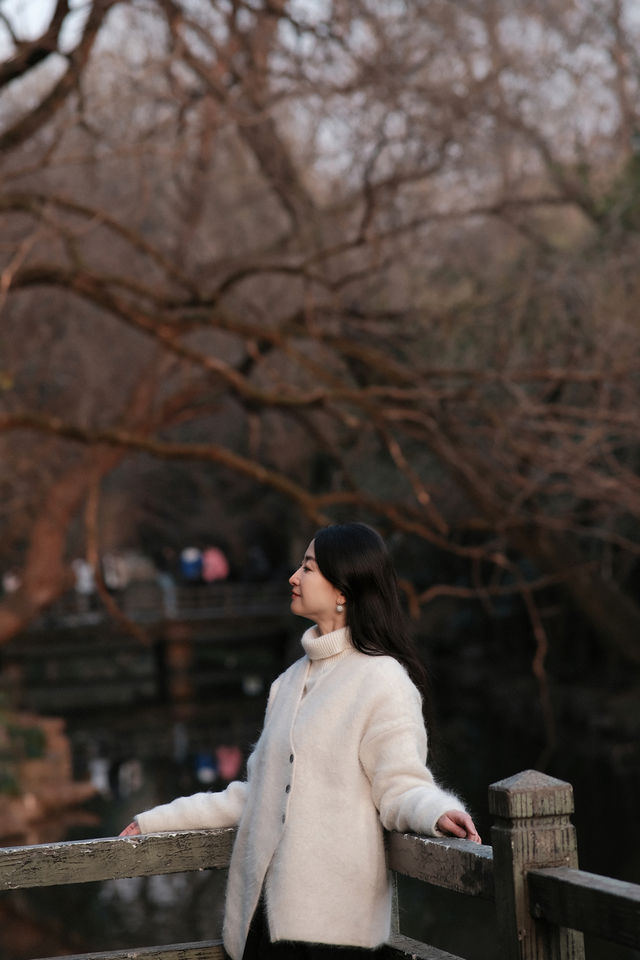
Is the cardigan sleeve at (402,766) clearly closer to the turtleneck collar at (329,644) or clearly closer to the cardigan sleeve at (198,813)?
the turtleneck collar at (329,644)

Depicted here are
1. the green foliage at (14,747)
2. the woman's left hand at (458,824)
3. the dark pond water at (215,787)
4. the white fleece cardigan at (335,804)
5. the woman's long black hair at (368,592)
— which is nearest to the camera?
the woman's left hand at (458,824)

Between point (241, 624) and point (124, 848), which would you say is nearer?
point (124, 848)

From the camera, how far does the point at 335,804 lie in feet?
7.43

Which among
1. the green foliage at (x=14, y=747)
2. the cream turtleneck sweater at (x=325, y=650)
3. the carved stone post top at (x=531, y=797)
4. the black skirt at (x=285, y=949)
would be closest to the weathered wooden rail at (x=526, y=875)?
the carved stone post top at (x=531, y=797)

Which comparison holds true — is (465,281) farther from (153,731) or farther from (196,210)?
(153,731)

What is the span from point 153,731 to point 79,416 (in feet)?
39.3

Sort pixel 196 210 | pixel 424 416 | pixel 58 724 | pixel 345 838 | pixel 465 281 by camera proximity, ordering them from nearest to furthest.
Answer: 1. pixel 345 838
2. pixel 424 416
3. pixel 196 210
4. pixel 465 281
5. pixel 58 724

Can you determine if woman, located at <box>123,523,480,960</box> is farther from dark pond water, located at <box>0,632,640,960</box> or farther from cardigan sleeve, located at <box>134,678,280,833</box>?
dark pond water, located at <box>0,632,640,960</box>

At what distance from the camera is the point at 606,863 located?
10.8m

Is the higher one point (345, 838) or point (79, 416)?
point (79, 416)

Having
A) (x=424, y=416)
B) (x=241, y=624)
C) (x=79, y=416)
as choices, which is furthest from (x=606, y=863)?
(x=241, y=624)

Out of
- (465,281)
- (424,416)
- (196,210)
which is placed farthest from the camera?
(465,281)

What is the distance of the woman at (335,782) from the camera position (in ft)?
7.32

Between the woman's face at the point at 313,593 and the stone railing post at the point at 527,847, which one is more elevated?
the woman's face at the point at 313,593
